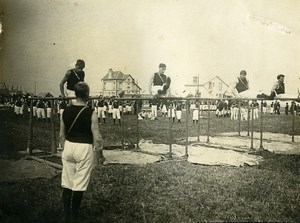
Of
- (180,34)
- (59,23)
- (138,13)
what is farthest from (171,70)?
(59,23)

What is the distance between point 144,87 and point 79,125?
219cm

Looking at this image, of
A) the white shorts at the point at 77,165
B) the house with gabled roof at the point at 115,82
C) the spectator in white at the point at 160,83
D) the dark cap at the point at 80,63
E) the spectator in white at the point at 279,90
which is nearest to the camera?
the white shorts at the point at 77,165

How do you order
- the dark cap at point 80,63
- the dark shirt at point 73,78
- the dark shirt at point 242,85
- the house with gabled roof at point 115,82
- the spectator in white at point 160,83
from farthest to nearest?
1. the dark shirt at point 242,85
2. the house with gabled roof at point 115,82
3. the spectator in white at point 160,83
4. the dark shirt at point 73,78
5. the dark cap at point 80,63

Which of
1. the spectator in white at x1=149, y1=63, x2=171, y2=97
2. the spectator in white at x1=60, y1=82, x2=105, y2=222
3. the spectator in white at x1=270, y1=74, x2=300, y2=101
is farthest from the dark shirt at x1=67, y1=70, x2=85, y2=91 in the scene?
the spectator in white at x1=270, y1=74, x2=300, y2=101

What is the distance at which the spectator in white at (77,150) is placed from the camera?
2709 mm

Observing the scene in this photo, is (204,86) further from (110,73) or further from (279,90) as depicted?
(110,73)

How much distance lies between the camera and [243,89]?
5.34 metres

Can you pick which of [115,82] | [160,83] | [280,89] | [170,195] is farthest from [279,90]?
[170,195]

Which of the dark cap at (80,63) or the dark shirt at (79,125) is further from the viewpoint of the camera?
the dark cap at (80,63)

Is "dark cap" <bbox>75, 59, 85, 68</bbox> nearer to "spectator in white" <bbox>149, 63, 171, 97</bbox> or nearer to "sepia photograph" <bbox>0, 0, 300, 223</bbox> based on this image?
"sepia photograph" <bbox>0, 0, 300, 223</bbox>

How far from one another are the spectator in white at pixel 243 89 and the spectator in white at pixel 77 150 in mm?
2981

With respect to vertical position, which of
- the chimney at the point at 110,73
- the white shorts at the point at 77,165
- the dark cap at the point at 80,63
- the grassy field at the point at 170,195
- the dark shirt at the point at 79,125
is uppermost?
the dark cap at the point at 80,63

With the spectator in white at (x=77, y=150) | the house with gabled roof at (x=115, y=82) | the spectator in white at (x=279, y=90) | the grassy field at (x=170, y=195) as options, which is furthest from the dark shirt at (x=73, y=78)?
the spectator in white at (x=279, y=90)

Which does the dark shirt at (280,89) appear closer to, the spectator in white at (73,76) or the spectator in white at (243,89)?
the spectator in white at (243,89)
